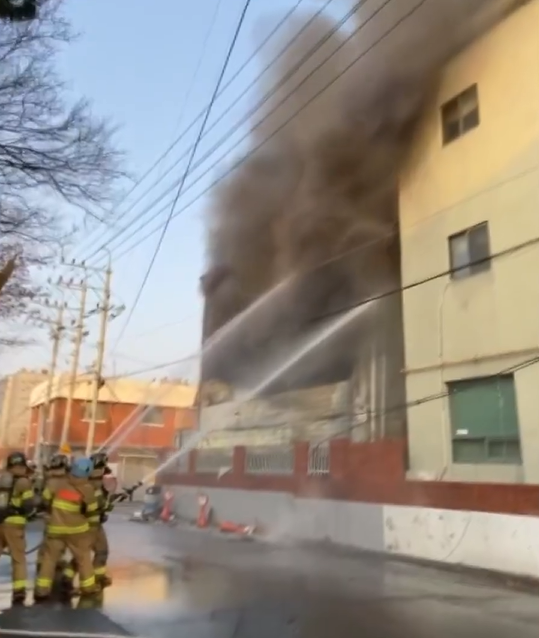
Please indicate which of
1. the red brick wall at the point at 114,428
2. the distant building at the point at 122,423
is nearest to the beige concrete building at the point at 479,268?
the distant building at the point at 122,423

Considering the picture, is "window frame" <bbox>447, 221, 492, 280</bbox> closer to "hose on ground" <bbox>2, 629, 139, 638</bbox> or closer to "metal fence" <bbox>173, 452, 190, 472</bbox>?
"hose on ground" <bbox>2, 629, 139, 638</bbox>

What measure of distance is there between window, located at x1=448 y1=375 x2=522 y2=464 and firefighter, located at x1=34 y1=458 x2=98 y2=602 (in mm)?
6353

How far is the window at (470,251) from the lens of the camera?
1068 cm

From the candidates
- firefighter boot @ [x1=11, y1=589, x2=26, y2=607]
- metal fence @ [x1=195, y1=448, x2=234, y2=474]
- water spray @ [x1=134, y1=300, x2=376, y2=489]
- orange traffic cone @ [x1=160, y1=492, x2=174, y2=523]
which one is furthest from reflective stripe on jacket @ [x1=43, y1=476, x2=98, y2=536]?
orange traffic cone @ [x1=160, y1=492, x2=174, y2=523]

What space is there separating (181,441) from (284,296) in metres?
6.79

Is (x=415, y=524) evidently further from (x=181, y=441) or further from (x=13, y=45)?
(x=181, y=441)

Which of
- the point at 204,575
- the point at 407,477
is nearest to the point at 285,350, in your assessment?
the point at 407,477

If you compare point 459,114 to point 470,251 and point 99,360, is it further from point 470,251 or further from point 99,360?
point 99,360

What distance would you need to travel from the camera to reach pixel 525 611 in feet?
21.4

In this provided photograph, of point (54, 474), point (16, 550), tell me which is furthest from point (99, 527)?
point (16, 550)

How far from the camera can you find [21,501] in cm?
627

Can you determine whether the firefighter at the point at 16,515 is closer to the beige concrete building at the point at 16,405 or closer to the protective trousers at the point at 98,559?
the protective trousers at the point at 98,559

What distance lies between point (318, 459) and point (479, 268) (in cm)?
510

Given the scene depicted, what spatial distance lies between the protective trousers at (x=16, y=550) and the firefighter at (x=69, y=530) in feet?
0.56
